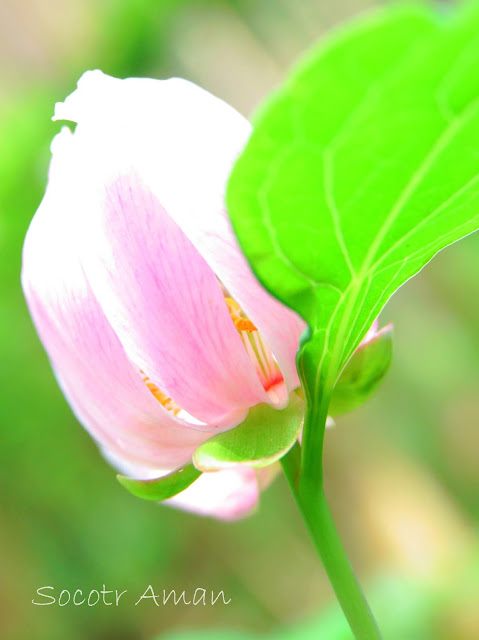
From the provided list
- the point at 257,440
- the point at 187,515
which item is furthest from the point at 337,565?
the point at 187,515

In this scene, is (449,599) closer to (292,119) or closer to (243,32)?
(292,119)

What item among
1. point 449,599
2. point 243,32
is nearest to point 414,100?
point 449,599

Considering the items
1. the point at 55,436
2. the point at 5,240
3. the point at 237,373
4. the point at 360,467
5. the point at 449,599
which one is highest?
the point at 5,240

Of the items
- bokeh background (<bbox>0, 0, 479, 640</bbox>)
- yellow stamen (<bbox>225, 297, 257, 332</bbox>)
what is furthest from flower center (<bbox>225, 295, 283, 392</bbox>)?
bokeh background (<bbox>0, 0, 479, 640</bbox>)

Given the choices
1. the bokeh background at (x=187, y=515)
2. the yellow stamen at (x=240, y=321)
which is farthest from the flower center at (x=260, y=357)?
the bokeh background at (x=187, y=515)

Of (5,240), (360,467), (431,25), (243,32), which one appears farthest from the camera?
(243,32)

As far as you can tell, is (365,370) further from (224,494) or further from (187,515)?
(187,515)

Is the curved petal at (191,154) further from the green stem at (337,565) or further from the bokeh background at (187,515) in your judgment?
the bokeh background at (187,515)
